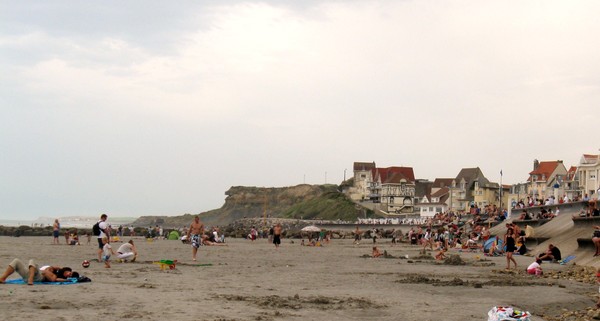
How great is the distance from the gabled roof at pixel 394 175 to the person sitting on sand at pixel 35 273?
145228mm

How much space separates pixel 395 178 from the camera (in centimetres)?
15925

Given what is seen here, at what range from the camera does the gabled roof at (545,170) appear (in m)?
116

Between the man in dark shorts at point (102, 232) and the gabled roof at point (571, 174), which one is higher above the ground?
the gabled roof at point (571, 174)

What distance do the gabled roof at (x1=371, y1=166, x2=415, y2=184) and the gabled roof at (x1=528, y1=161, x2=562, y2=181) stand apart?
4228cm

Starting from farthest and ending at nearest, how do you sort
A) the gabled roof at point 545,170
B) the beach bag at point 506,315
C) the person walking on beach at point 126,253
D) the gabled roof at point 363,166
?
the gabled roof at point 363,166, the gabled roof at point 545,170, the person walking on beach at point 126,253, the beach bag at point 506,315

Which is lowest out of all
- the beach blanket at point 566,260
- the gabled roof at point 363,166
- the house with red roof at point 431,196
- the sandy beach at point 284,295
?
the sandy beach at point 284,295

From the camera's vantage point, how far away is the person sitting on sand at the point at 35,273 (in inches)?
594

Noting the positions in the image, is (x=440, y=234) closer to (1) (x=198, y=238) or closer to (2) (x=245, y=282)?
(1) (x=198, y=238)

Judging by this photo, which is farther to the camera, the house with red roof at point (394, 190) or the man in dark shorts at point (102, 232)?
the house with red roof at point (394, 190)

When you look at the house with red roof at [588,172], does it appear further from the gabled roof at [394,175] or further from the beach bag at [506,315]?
the beach bag at [506,315]

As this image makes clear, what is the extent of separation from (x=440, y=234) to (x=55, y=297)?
3481 centimetres

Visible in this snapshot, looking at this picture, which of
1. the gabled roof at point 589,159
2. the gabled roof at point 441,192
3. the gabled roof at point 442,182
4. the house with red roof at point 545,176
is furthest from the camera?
the gabled roof at point 442,182

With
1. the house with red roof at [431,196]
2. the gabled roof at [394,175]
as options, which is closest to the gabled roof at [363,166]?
the gabled roof at [394,175]

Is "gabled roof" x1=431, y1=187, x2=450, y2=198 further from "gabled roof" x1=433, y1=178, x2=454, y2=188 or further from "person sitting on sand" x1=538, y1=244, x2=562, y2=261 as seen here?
"person sitting on sand" x1=538, y1=244, x2=562, y2=261
